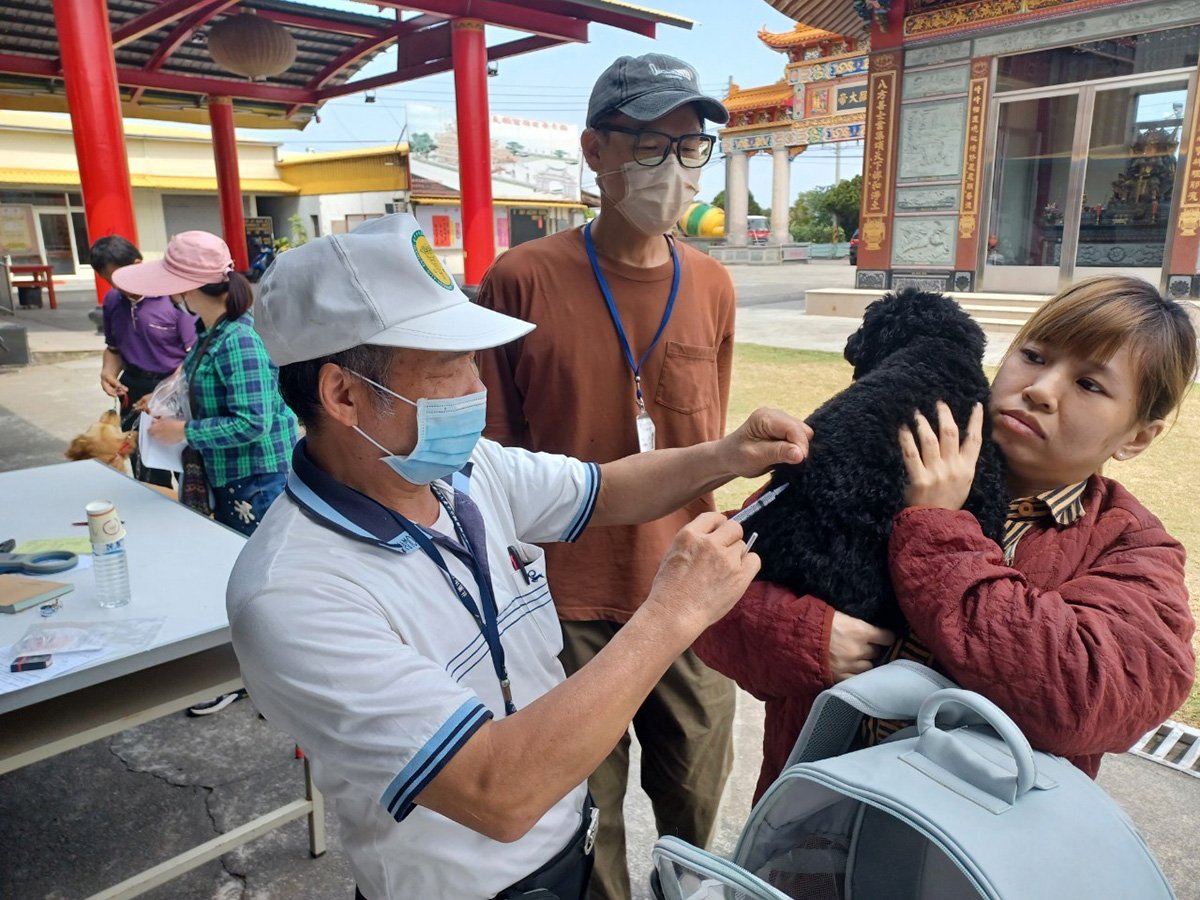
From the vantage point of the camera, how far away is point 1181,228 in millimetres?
9961

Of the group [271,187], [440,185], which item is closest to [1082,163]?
[440,185]

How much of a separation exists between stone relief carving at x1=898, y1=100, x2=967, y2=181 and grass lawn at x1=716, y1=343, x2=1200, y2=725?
4.00 metres

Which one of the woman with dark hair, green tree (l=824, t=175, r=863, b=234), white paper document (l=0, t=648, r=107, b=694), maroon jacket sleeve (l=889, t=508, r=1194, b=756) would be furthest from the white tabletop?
green tree (l=824, t=175, r=863, b=234)

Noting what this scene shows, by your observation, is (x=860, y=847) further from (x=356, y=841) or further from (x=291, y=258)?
(x=291, y=258)

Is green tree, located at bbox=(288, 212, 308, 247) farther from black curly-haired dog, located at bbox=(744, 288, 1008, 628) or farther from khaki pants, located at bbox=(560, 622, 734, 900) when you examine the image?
black curly-haired dog, located at bbox=(744, 288, 1008, 628)

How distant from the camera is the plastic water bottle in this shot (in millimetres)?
2059

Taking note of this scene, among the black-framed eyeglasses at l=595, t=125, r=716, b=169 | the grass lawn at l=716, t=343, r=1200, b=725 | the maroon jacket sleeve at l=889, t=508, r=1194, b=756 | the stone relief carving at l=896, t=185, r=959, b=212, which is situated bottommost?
the grass lawn at l=716, t=343, r=1200, b=725

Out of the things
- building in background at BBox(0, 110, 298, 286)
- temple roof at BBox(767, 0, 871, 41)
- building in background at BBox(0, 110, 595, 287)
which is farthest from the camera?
building in background at BBox(0, 110, 595, 287)

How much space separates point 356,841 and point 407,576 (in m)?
0.40

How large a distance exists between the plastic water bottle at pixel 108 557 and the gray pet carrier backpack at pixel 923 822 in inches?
66.6

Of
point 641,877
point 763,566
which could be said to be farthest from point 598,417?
point 641,877

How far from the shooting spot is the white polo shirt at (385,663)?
0.97 meters

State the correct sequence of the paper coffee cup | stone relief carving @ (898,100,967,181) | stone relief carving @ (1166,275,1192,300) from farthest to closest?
stone relief carving @ (898,100,967,181) → stone relief carving @ (1166,275,1192,300) → the paper coffee cup

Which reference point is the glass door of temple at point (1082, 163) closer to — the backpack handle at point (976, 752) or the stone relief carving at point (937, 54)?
the stone relief carving at point (937, 54)
